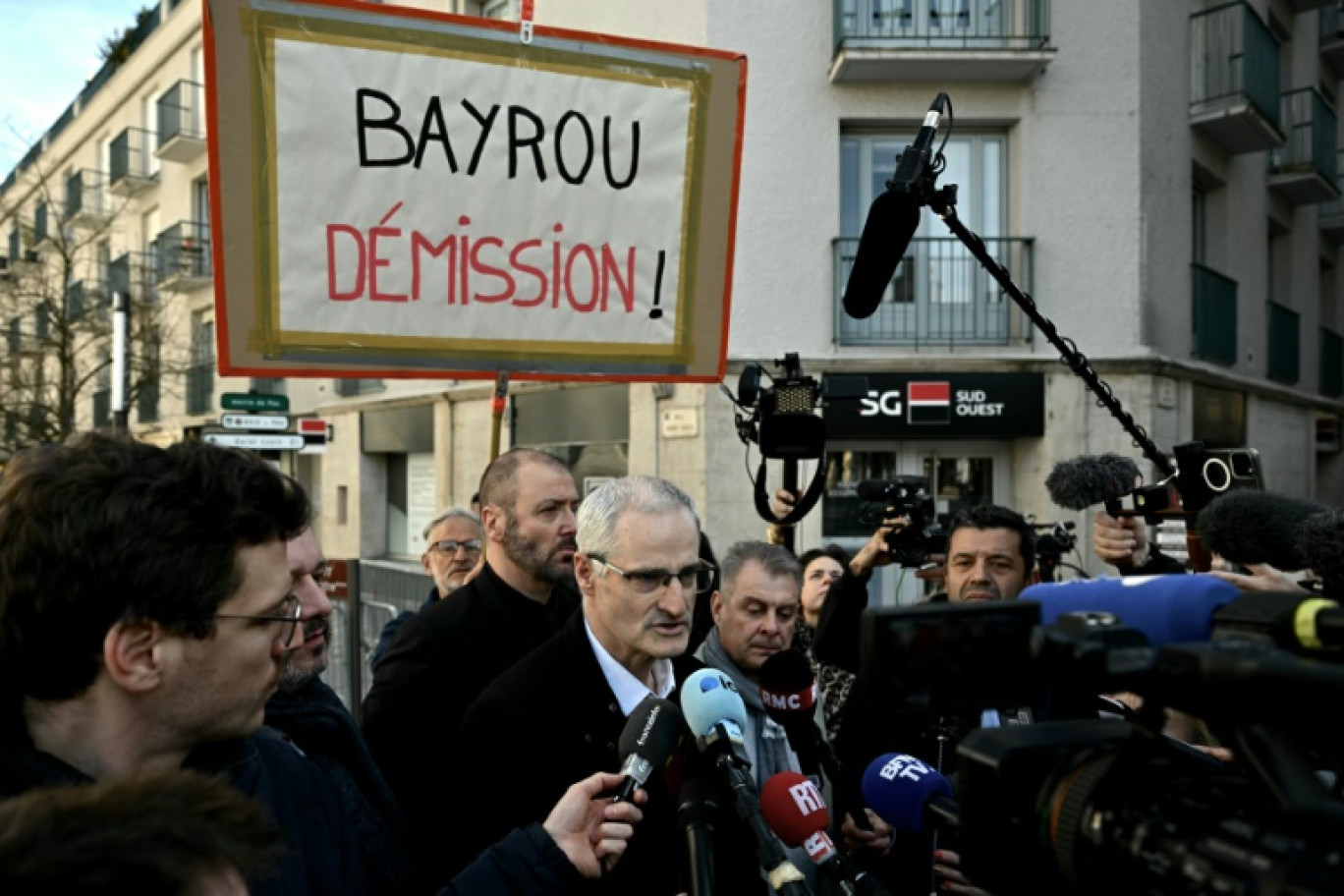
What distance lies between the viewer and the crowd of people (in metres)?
1.30

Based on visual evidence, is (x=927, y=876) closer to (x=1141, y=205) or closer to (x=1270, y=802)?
(x=1270, y=802)

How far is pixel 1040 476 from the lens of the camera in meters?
10.7

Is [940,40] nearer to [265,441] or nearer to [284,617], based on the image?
[265,441]

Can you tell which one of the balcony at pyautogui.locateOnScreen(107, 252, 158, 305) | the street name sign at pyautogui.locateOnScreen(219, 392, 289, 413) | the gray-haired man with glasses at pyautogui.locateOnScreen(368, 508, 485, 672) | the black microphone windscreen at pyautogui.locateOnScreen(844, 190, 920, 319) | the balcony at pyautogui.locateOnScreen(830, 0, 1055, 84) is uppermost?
the balcony at pyautogui.locateOnScreen(830, 0, 1055, 84)

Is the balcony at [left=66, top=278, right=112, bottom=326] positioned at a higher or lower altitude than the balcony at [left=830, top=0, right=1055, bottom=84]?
lower

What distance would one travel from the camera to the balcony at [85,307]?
1619cm

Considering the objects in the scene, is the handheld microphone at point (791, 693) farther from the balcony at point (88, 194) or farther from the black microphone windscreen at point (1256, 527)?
the balcony at point (88, 194)

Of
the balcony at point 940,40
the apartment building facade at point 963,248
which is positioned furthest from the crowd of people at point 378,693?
the balcony at point 940,40

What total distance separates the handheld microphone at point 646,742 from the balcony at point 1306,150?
1516cm

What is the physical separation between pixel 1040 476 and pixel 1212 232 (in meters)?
4.65

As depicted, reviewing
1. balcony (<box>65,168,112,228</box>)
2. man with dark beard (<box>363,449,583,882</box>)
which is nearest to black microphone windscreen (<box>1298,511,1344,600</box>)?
man with dark beard (<box>363,449,583,882</box>)

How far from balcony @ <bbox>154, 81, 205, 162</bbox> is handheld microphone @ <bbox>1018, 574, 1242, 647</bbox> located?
2174 cm

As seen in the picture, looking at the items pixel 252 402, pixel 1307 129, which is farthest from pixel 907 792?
pixel 1307 129

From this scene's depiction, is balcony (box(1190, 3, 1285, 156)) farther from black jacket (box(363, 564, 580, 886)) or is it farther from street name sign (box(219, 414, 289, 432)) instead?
black jacket (box(363, 564, 580, 886))
